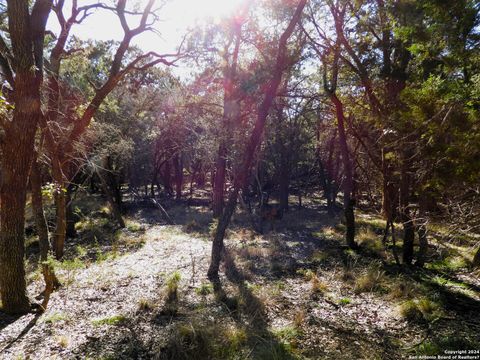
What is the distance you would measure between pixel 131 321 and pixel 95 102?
5788 mm

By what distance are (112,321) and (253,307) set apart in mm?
2543

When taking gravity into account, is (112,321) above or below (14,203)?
below

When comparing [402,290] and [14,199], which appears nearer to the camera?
[14,199]

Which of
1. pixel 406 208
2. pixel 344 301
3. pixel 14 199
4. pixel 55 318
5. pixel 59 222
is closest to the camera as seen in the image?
pixel 14 199

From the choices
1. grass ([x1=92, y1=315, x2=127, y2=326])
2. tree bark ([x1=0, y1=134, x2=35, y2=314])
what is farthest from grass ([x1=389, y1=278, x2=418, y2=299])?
tree bark ([x1=0, y1=134, x2=35, y2=314])

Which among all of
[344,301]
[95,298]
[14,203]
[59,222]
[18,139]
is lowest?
[95,298]

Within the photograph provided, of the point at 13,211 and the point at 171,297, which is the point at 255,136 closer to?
the point at 171,297

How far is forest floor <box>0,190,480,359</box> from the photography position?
4.60 meters

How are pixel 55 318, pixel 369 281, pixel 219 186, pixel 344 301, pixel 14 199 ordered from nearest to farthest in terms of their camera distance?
pixel 14 199 → pixel 55 318 → pixel 344 301 → pixel 369 281 → pixel 219 186

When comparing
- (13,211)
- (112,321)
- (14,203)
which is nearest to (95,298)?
(112,321)

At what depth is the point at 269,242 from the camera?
11781 millimetres

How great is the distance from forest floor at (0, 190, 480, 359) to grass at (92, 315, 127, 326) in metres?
0.04

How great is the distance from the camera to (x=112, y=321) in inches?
215

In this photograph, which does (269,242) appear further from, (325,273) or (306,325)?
(306,325)
